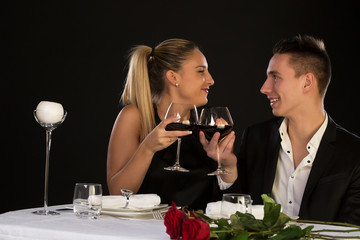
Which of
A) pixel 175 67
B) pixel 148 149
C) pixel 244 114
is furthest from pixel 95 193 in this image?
pixel 244 114

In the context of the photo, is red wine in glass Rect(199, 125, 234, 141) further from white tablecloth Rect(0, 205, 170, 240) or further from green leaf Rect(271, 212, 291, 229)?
green leaf Rect(271, 212, 291, 229)

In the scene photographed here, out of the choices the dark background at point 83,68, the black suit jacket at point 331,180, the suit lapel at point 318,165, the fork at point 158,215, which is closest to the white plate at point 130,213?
the fork at point 158,215

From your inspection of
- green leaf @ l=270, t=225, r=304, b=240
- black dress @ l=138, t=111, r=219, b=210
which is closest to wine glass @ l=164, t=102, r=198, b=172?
black dress @ l=138, t=111, r=219, b=210

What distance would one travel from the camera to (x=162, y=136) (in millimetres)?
2320

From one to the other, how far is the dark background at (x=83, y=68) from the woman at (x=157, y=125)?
6.47 ft

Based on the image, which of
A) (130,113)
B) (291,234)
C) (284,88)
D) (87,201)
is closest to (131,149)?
(130,113)

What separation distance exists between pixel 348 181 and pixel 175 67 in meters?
1.17

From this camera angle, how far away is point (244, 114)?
16.8 ft

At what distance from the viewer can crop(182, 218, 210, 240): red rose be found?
3.99 ft

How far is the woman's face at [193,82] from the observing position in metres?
3.12

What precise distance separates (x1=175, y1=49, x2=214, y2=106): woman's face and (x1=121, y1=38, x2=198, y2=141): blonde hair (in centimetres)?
4

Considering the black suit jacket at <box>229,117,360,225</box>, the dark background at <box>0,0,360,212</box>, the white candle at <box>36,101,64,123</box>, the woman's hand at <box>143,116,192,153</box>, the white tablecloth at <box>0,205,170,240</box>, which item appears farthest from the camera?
the dark background at <box>0,0,360,212</box>

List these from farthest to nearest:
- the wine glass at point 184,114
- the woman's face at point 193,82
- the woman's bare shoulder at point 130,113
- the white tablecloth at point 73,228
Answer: the woman's face at point 193,82, the woman's bare shoulder at point 130,113, the wine glass at point 184,114, the white tablecloth at point 73,228

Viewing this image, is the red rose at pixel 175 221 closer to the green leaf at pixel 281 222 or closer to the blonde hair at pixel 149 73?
the green leaf at pixel 281 222
